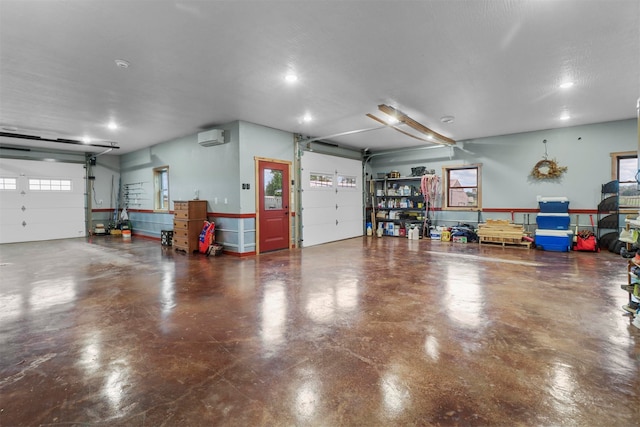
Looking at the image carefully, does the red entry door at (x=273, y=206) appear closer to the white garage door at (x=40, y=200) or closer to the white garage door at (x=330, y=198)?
the white garage door at (x=330, y=198)

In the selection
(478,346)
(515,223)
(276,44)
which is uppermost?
(276,44)

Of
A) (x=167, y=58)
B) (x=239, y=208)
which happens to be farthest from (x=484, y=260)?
(x=167, y=58)

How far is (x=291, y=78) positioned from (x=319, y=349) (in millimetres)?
Result: 3656

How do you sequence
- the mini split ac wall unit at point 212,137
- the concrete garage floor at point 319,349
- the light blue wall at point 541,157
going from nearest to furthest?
the concrete garage floor at point 319,349 < the mini split ac wall unit at point 212,137 < the light blue wall at point 541,157

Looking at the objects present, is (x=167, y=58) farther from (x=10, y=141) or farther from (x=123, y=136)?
(x=10, y=141)

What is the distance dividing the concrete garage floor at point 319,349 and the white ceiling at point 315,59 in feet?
9.84

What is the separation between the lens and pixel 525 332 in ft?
9.13

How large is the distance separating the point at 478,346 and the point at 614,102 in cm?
607

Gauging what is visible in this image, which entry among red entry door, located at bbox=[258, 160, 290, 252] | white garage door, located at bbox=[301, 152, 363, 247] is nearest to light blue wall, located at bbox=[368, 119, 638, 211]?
white garage door, located at bbox=[301, 152, 363, 247]

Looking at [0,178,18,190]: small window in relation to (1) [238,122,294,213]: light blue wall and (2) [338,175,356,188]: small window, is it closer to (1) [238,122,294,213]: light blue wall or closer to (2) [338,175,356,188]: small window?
(1) [238,122,294,213]: light blue wall

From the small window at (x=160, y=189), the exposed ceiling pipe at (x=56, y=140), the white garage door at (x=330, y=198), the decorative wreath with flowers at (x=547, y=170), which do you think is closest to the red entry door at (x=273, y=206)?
the white garage door at (x=330, y=198)

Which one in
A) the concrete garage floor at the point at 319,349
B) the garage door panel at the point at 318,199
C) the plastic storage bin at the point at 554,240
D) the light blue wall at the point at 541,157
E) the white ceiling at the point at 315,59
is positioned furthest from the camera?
the garage door panel at the point at 318,199

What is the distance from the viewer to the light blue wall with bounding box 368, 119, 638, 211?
23.3ft

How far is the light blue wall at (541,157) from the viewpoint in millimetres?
7113
